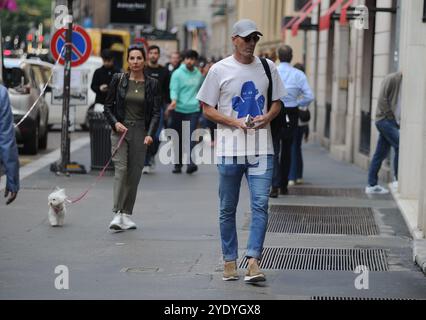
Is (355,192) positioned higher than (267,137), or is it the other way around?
(267,137)

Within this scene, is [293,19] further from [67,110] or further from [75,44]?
[67,110]

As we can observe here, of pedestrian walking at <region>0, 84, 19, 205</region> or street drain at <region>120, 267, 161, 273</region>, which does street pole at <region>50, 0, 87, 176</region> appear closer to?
street drain at <region>120, 267, 161, 273</region>

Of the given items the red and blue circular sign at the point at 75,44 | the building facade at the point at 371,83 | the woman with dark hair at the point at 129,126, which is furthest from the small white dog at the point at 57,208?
the red and blue circular sign at the point at 75,44

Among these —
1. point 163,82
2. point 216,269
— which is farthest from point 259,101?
point 163,82

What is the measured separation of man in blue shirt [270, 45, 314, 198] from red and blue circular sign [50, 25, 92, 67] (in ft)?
12.7

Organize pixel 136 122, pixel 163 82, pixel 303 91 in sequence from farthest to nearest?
pixel 163 82, pixel 303 91, pixel 136 122

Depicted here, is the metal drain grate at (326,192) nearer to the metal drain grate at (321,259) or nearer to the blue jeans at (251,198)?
the metal drain grate at (321,259)

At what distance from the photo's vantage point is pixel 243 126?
8.75m

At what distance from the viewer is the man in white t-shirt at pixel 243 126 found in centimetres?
879

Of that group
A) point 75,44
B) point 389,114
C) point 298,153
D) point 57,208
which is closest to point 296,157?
point 298,153

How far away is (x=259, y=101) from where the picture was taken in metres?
8.87

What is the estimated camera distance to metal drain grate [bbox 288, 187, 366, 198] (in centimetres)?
1548
